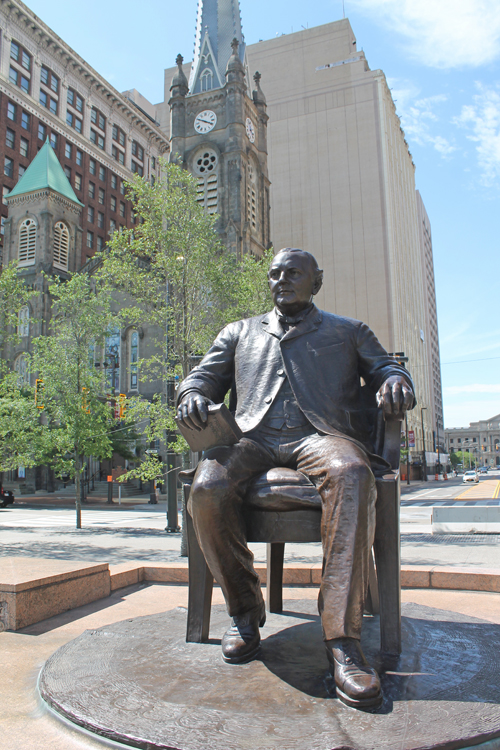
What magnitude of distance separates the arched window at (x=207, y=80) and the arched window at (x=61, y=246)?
63.0 feet

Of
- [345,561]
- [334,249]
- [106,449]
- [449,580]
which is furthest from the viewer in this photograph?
[334,249]

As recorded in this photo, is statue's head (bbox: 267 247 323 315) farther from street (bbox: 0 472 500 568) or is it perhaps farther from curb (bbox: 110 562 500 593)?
street (bbox: 0 472 500 568)

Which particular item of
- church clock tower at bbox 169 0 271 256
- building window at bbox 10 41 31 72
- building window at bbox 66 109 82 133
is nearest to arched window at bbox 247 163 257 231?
church clock tower at bbox 169 0 271 256

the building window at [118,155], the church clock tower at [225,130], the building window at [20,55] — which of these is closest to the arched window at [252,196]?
the church clock tower at [225,130]

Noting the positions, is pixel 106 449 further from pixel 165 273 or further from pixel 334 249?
pixel 334 249

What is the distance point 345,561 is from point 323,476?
43 centimetres

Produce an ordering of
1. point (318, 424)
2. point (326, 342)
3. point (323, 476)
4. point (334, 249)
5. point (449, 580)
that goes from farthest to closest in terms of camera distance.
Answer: point (334, 249) → point (449, 580) → point (326, 342) → point (318, 424) → point (323, 476)

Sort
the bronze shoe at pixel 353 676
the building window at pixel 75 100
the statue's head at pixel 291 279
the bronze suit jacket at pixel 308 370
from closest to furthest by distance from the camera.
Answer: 1. the bronze shoe at pixel 353 676
2. the bronze suit jacket at pixel 308 370
3. the statue's head at pixel 291 279
4. the building window at pixel 75 100

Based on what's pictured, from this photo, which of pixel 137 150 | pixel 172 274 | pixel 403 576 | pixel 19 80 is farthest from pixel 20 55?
pixel 403 576

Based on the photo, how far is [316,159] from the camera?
71.9m

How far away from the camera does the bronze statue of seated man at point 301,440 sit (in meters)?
2.55

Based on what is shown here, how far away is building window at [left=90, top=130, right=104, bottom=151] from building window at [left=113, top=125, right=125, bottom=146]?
7.77 feet

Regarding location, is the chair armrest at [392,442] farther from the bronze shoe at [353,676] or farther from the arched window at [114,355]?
the arched window at [114,355]

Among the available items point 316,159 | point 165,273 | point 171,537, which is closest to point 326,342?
point 165,273
